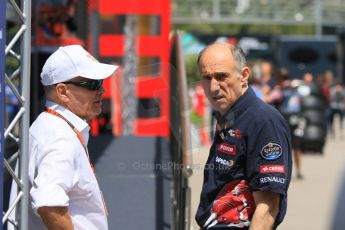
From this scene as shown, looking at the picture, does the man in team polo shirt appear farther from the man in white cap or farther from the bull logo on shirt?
the man in white cap

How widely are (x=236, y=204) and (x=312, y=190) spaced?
8.56 metres

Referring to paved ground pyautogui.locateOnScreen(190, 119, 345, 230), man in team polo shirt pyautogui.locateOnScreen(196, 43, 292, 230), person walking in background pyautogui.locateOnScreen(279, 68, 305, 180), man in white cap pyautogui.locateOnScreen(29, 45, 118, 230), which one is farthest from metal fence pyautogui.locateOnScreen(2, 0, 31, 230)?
person walking in background pyautogui.locateOnScreen(279, 68, 305, 180)

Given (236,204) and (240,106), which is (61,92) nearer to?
(240,106)

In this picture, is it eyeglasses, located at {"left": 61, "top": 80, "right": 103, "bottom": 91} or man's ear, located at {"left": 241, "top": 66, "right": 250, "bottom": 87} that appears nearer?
eyeglasses, located at {"left": 61, "top": 80, "right": 103, "bottom": 91}

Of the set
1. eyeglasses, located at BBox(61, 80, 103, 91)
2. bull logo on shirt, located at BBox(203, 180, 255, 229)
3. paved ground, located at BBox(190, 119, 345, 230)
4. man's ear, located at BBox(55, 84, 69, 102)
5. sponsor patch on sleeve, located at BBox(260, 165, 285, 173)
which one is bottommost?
paved ground, located at BBox(190, 119, 345, 230)

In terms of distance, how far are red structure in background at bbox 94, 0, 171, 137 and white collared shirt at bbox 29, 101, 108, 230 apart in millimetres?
9178

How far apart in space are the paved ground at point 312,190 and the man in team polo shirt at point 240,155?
219 centimetres

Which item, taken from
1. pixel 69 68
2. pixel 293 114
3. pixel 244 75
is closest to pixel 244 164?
pixel 244 75

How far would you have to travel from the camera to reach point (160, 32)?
13352 millimetres

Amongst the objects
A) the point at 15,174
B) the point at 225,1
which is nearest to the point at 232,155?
the point at 15,174

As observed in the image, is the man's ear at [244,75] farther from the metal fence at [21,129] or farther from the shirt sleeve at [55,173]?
the metal fence at [21,129]

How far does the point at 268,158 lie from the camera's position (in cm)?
325

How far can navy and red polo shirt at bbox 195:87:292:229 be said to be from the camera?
10.7ft

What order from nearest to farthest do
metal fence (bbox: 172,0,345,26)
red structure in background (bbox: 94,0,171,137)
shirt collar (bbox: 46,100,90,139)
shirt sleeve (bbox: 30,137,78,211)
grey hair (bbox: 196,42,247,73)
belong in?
shirt sleeve (bbox: 30,137,78,211), shirt collar (bbox: 46,100,90,139), grey hair (bbox: 196,42,247,73), red structure in background (bbox: 94,0,171,137), metal fence (bbox: 172,0,345,26)
